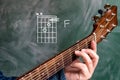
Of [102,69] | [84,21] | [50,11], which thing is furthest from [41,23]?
[102,69]

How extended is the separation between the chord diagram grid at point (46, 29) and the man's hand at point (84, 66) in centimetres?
127

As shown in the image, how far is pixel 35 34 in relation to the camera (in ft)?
9.48

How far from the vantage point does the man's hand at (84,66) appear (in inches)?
59.5

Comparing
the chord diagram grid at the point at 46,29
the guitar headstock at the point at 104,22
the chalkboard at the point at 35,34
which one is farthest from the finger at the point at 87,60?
the chord diagram grid at the point at 46,29

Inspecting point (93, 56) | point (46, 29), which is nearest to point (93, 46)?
point (93, 56)

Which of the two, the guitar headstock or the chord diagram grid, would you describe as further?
the chord diagram grid

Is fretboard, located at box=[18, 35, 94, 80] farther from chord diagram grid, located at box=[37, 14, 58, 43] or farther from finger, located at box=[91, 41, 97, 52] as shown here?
chord diagram grid, located at box=[37, 14, 58, 43]

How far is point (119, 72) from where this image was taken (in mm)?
2664

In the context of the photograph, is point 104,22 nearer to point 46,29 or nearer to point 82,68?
point 82,68

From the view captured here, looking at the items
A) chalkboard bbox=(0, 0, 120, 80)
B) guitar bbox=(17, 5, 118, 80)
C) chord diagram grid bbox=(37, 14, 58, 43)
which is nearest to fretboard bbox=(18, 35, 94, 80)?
guitar bbox=(17, 5, 118, 80)

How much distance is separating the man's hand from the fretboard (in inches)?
0.9

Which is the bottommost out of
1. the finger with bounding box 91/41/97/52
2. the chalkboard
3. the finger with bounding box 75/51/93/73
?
the chalkboard

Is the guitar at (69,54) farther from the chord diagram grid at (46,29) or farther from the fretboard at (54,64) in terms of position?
the chord diagram grid at (46,29)

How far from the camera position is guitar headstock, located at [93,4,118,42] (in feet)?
5.42
